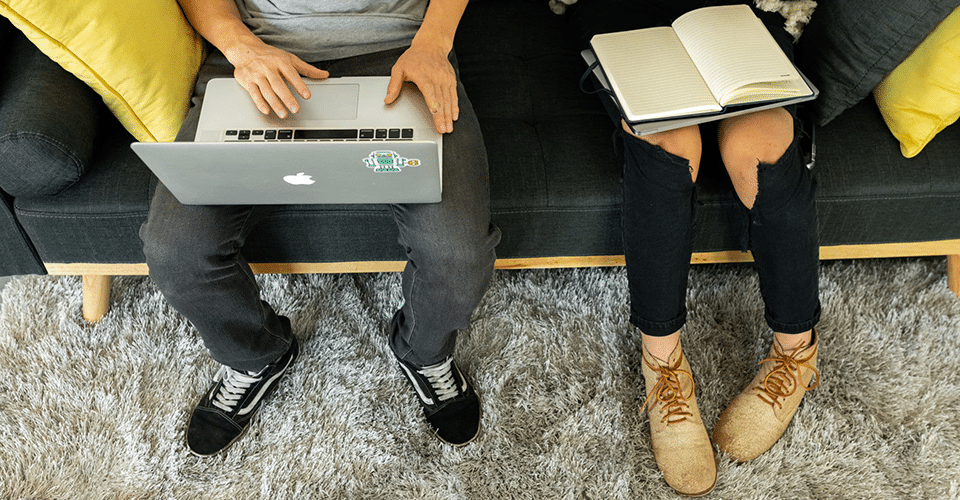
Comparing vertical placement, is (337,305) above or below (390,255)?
below

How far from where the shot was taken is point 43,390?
1.24 metres

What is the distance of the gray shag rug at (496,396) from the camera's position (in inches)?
45.2

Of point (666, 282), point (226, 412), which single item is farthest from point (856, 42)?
point (226, 412)

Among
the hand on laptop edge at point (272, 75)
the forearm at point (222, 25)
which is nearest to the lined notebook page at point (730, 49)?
the hand on laptop edge at point (272, 75)

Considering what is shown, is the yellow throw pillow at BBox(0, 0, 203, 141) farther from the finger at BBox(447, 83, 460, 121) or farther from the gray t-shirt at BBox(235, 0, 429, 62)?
→ the finger at BBox(447, 83, 460, 121)

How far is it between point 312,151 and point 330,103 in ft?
0.56

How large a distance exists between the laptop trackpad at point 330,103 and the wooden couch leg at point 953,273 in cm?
133

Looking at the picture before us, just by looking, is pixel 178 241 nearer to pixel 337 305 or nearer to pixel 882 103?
pixel 337 305

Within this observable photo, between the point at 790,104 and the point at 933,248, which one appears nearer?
the point at 790,104

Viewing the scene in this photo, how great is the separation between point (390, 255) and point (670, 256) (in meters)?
0.53

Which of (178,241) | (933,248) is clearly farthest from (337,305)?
(933,248)

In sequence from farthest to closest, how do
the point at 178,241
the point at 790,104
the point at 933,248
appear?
the point at 933,248 → the point at 790,104 → the point at 178,241

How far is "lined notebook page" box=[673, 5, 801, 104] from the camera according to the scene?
3.41 ft

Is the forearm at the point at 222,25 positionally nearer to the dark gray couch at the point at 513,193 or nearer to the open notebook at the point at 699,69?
the dark gray couch at the point at 513,193
